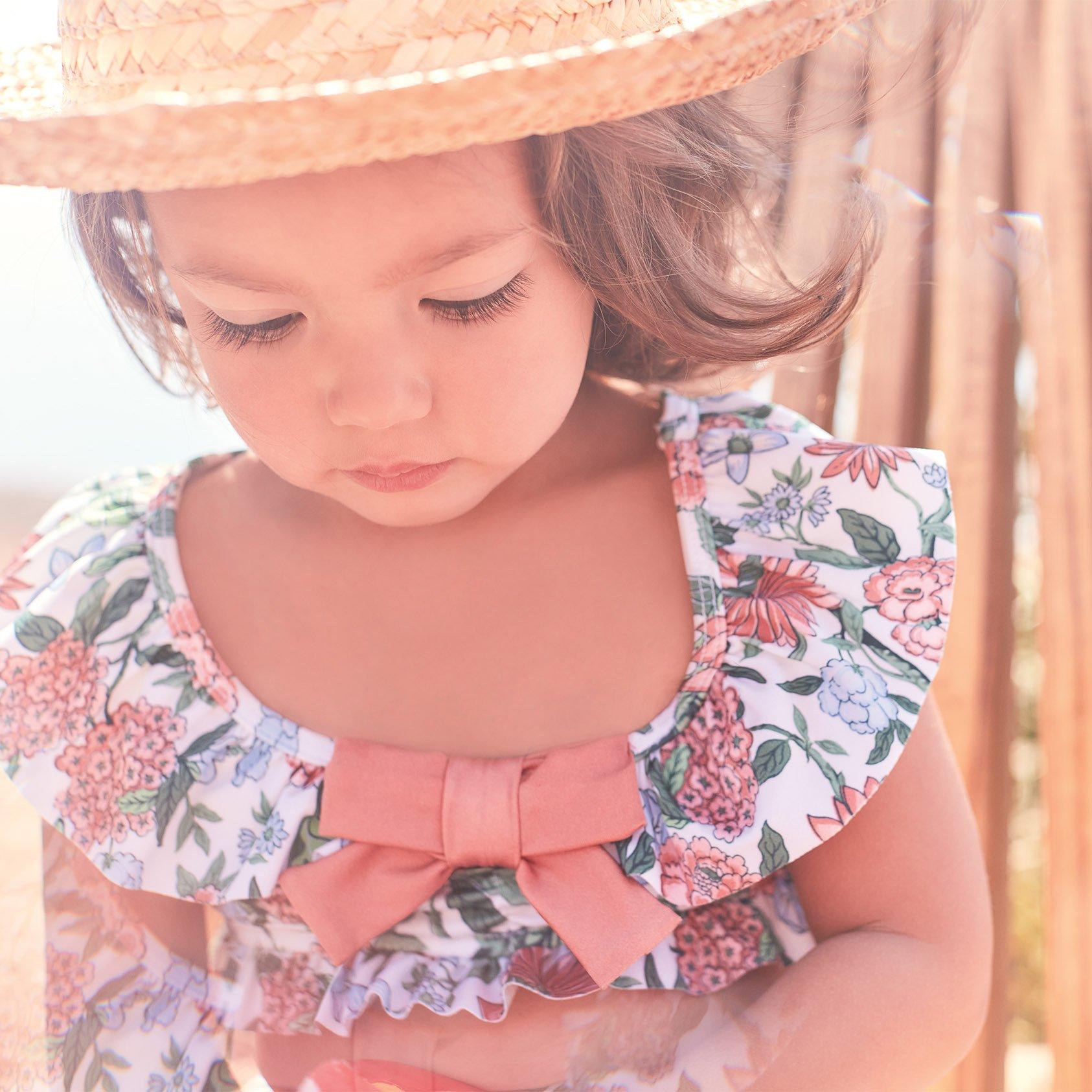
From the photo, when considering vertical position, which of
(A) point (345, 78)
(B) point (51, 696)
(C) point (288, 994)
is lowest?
(C) point (288, 994)

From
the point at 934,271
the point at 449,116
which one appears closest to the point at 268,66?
the point at 449,116

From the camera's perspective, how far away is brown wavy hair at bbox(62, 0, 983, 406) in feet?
2.51

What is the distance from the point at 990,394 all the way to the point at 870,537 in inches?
12.4

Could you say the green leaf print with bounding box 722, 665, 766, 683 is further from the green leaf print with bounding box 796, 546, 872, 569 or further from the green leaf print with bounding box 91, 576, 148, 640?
the green leaf print with bounding box 91, 576, 148, 640

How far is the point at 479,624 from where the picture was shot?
2.88 ft

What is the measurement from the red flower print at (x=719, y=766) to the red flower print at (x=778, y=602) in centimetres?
4

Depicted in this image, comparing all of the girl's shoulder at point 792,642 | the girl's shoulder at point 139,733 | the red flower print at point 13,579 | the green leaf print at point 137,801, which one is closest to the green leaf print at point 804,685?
the girl's shoulder at point 792,642

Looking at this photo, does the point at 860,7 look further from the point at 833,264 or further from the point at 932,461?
the point at 932,461

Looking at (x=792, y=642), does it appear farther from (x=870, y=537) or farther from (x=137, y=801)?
(x=137, y=801)

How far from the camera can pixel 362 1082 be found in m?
0.77

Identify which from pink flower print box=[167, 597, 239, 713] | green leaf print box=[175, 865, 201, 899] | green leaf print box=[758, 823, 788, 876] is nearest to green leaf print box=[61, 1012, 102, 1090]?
green leaf print box=[175, 865, 201, 899]

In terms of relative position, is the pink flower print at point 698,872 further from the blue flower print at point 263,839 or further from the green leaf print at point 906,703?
the blue flower print at point 263,839

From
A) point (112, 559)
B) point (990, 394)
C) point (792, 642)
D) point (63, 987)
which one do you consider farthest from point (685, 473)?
point (63, 987)

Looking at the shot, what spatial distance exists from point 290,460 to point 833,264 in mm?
424
